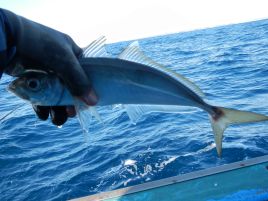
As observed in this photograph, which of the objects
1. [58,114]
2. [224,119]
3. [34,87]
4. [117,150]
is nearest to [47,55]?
[34,87]

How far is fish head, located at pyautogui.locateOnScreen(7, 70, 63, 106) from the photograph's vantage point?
2.37m

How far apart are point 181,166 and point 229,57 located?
16.9 meters

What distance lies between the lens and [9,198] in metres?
6.87

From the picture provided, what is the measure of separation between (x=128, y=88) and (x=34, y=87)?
671 millimetres

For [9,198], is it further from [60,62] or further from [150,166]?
[60,62]

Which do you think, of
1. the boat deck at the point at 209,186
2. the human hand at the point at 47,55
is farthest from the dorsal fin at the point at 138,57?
the boat deck at the point at 209,186

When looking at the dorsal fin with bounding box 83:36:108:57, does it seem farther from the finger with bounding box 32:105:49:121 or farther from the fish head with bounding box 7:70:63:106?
the finger with bounding box 32:105:49:121

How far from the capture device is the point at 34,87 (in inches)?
93.3

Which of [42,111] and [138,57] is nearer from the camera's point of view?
[138,57]

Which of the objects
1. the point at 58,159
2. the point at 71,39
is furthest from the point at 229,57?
the point at 71,39

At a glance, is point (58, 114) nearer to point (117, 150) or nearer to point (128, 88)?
point (128, 88)

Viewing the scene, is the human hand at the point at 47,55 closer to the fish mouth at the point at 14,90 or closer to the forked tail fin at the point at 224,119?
the fish mouth at the point at 14,90

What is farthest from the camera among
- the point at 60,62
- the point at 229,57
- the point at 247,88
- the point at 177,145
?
Answer: the point at 229,57

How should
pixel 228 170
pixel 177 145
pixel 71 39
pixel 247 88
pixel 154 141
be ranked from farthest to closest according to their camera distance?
Result: pixel 247 88
pixel 154 141
pixel 177 145
pixel 228 170
pixel 71 39
